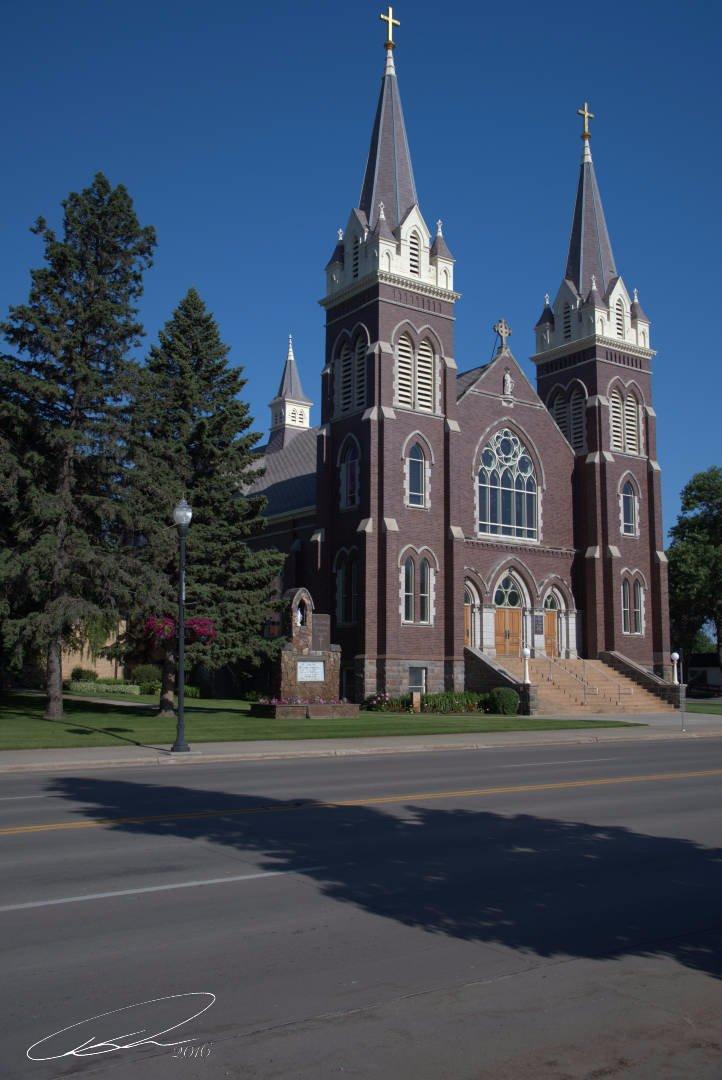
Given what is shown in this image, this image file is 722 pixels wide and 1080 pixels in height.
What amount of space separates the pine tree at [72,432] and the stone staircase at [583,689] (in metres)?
17.4

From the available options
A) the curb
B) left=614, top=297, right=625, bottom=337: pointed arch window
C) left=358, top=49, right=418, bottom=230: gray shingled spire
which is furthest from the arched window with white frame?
left=358, top=49, right=418, bottom=230: gray shingled spire

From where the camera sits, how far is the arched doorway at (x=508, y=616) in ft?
141

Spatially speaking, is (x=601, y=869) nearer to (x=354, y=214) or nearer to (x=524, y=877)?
(x=524, y=877)

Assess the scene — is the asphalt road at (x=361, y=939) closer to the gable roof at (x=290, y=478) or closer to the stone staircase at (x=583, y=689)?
the stone staircase at (x=583, y=689)

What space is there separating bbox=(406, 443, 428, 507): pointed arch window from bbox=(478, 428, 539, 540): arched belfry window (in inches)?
166

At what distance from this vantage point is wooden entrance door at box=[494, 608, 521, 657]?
42781mm

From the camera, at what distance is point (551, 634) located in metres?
44.7

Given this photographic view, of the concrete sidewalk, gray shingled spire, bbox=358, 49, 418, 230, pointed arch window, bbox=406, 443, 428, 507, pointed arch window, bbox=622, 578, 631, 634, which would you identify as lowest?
the concrete sidewalk

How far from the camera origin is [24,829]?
10.5 metres

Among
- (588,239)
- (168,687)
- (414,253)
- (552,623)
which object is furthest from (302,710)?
(588,239)

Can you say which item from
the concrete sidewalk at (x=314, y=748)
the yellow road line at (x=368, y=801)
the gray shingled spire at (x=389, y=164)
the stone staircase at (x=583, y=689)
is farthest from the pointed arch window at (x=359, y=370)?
the yellow road line at (x=368, y=801)

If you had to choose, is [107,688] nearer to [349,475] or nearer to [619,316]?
[349,475]

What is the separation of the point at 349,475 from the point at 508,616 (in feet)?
30.7

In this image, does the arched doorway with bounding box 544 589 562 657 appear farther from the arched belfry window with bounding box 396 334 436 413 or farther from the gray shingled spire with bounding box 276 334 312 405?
the gray shingled spire with bounding box 276 334 312 405
